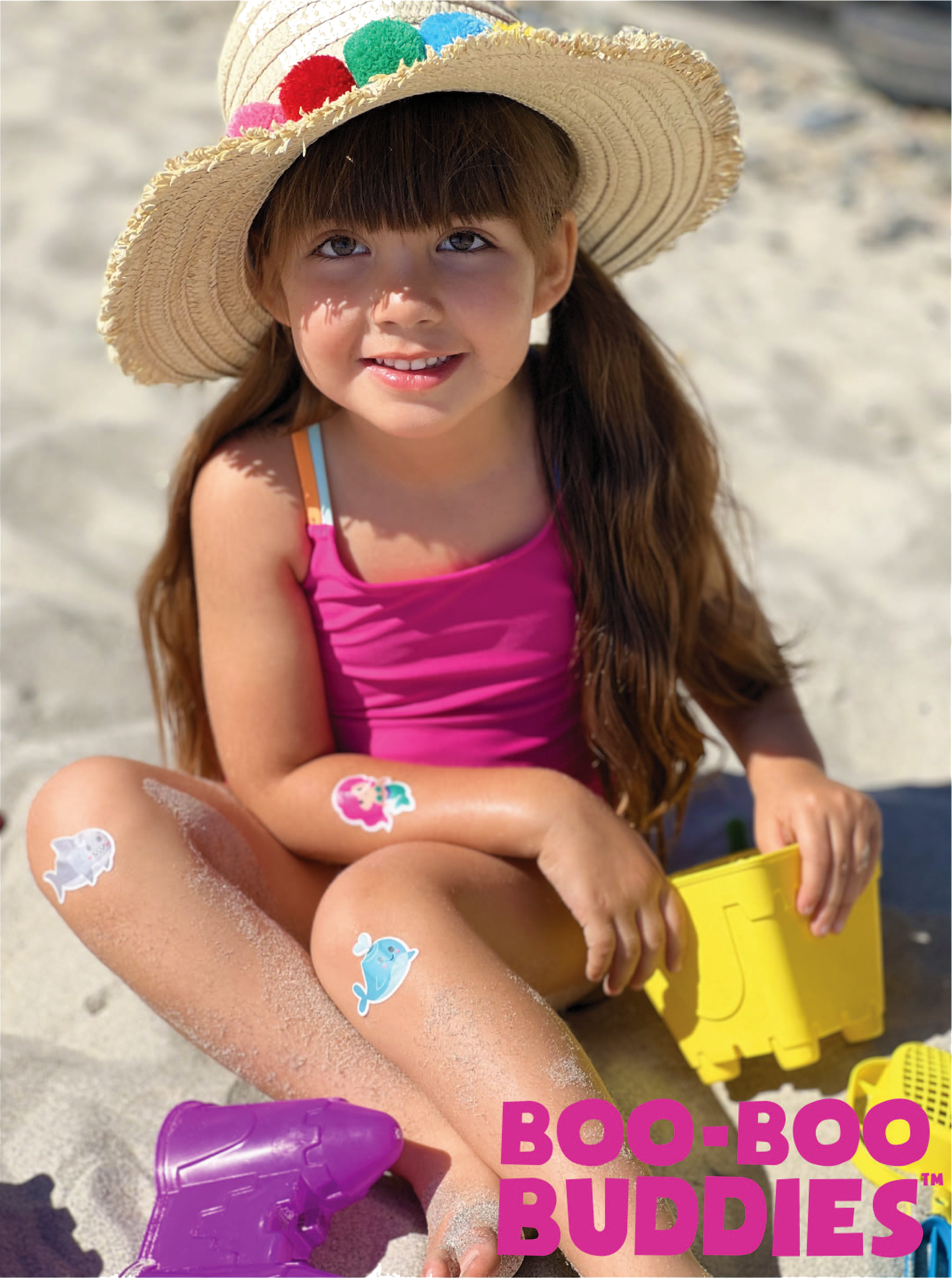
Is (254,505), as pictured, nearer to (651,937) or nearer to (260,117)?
(260,117)

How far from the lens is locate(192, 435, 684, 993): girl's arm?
1557 millimetres

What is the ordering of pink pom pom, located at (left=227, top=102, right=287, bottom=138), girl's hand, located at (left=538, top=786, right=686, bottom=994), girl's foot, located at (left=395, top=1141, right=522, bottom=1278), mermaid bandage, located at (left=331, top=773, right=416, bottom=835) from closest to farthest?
girl's foot, located at (left=395, top=1141, right=522, bottom=1278) < pink pom pom, located at (left=227, top=102, right=287, bottom=138) < girl's hand, located at (left=538, top=786, right=686, bottom=994) < mermaid bandage, located at (left=331, top=773, right=416, bottom=835)

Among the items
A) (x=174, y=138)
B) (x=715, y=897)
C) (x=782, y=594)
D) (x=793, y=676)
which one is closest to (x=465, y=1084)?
(x=715, y=897)

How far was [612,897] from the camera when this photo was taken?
1490 millimetres

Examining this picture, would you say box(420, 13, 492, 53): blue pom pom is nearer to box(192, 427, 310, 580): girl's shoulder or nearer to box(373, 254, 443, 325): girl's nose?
box(373, 254, 443, 325): girl's nose

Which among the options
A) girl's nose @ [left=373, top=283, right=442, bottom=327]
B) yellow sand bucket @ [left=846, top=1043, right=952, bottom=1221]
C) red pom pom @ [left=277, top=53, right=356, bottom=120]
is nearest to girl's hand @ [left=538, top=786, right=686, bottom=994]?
yellow sand bucket @ [left=846, top=1043, right=952, bottom=1221]

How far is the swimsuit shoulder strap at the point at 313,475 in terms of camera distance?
1.66 meters

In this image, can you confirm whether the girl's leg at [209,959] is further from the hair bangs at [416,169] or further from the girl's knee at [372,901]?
the hair bangs at [416,169]

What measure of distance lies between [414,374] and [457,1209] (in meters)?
0.84

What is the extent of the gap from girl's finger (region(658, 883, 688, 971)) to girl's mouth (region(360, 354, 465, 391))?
2.00 ft

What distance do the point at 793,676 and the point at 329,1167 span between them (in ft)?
4.02

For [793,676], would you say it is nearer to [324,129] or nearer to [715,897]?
[715,897]

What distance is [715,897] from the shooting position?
1.50 metres

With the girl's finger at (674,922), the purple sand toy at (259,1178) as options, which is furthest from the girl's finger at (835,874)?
the purple sand toy at (259,1178)
